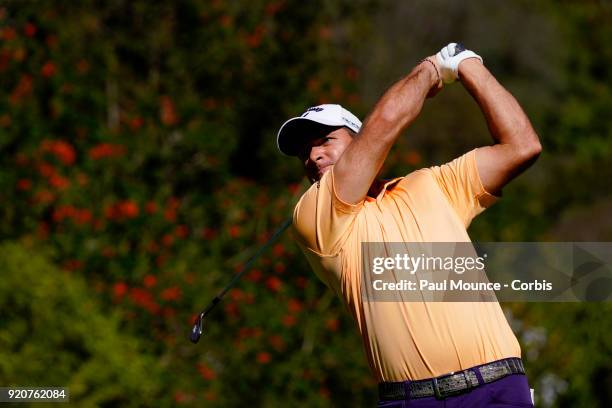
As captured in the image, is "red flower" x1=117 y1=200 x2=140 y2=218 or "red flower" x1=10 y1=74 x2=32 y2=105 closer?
"red flower" x1=117 y1=200 x2=140 y2=218

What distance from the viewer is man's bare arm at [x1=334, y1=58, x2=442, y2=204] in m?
3.32

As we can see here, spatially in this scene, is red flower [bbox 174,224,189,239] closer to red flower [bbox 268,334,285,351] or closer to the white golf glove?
red flower [bbox 268,334,285,351]

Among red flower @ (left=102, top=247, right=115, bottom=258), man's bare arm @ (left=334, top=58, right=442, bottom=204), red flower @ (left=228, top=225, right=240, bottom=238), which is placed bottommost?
man's bare arm @ (left=334, top=58, right=442, bottom=204)

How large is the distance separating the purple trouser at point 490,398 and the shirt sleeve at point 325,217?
55cm

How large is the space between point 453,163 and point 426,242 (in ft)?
1.04

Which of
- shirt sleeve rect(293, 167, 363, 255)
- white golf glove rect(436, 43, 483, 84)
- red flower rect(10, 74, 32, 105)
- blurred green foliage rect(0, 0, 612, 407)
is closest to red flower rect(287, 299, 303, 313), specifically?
blurred green foliage rect(0, 0, 612, 407)

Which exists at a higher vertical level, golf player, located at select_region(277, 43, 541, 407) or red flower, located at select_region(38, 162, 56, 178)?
red flower, located at select_region(38, 162, 56, 178)

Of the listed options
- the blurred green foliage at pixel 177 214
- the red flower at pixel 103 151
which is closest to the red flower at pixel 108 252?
the blurred green foliage at pixel 177 214

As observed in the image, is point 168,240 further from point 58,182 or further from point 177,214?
point 58,182

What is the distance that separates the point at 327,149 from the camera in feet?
12.6

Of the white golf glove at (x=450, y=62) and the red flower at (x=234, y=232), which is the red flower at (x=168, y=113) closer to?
the red flower at (x=234, y=232)

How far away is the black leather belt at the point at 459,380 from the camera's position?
3273 mm

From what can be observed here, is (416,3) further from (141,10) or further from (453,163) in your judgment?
(453,163)

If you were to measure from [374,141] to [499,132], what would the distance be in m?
0.45
